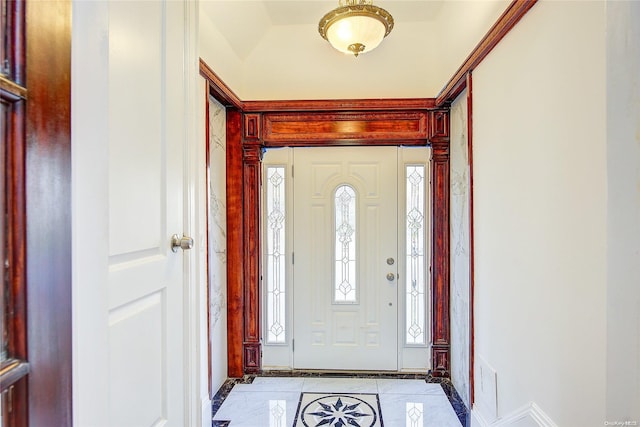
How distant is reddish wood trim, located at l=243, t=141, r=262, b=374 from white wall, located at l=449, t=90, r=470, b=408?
1553mm

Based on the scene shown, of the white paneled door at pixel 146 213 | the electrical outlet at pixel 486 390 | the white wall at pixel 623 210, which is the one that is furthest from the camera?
the electrical outlet at pixel 486 390

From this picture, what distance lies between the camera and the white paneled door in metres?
0.80

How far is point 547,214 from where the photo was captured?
1.38m

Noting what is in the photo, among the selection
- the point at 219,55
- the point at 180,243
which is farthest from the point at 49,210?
the point at 219,55

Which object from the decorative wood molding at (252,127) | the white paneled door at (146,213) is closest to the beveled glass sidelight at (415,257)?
the decorative wood molding at (252,127)

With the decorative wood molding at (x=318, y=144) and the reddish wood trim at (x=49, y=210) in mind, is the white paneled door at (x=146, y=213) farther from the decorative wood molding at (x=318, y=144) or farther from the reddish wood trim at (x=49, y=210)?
the decorative wood molding at (x=318, y=144)

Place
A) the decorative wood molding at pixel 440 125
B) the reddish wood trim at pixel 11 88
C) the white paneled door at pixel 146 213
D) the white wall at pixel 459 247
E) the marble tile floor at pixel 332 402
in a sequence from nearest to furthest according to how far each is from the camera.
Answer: the reddish wood trim at pixel 11 88 < the white paneled door at pixel 146 213 < the marble tile floor at pixel 332 402 < the white wall at pixel 459 247 < the decorative wood molding at pixel 440 125

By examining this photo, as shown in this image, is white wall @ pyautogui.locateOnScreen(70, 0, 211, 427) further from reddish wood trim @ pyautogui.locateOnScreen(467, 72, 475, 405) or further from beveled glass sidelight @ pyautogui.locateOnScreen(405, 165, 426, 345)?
beveled glass sidelight @ pyautogui.locateOnScreen(405, 165, 426, 345)

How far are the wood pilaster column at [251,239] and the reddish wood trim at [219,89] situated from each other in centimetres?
20

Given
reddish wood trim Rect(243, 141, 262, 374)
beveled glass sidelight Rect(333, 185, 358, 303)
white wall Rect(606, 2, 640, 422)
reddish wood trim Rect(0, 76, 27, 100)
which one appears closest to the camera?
reddish wood trim Rect(0, 76, 27, 100)

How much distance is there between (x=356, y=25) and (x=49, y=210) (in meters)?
2.01

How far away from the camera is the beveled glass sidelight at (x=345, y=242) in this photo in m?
3.08

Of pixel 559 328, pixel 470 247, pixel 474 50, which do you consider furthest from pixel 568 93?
pixel 470 247

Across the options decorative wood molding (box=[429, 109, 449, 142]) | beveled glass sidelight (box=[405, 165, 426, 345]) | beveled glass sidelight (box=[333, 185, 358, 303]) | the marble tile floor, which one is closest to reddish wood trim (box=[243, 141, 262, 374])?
the marble tile floor
